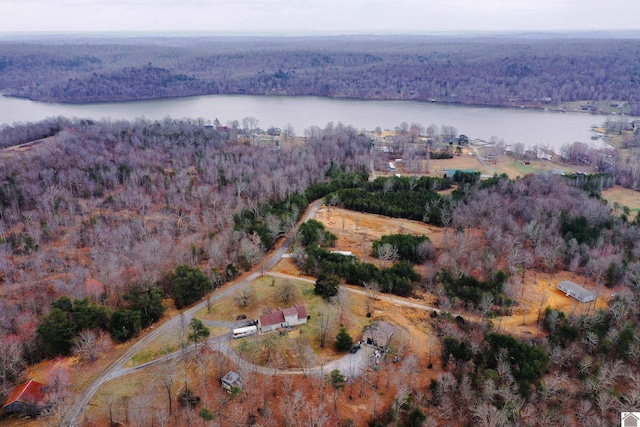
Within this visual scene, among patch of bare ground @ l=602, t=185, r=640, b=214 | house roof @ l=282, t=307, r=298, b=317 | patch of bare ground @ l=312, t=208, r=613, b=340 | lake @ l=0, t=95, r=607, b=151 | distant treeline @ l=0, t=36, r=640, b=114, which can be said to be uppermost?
distant treeline @ l=0, t=36, r=640, b=114

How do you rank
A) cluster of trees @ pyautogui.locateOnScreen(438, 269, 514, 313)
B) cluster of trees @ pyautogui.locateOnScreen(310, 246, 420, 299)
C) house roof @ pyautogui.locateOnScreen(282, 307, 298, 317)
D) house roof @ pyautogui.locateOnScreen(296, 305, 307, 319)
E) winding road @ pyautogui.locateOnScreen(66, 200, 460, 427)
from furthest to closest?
cluster of trees @ pyautogui.locateOnScreen(310, 246, 420, 299) < cluster of trees @ pyautogui.locateOnScreen(438, 269, 514, 313) < house roof @ pyautogui.locateOnScreen(296, 305, 307, 319) < house roof @ pyautogui.locateOnScreen(282, 307, 298, 317) < winding road @ pyautogui.locateOnScreen(66, 200, 460, 427)

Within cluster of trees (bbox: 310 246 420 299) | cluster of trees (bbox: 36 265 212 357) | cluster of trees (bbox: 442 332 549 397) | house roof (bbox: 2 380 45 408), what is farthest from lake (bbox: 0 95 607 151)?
house roof (bbox: 2 380 45 408)

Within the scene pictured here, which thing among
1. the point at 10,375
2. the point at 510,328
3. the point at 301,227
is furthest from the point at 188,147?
the point at 510,328

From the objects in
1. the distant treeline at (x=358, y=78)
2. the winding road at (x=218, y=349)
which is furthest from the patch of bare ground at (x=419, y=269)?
the distant treeline at (x=358, y=78)

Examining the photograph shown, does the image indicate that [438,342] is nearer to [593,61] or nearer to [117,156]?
[117,156]

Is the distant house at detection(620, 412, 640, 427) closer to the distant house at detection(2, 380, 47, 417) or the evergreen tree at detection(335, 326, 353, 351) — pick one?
the evergreen tree at detection(335, 326, 353, 351)

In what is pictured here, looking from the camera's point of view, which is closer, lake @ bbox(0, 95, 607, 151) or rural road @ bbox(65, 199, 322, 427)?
rural road @ bbox(65, 199, 322, 427)
